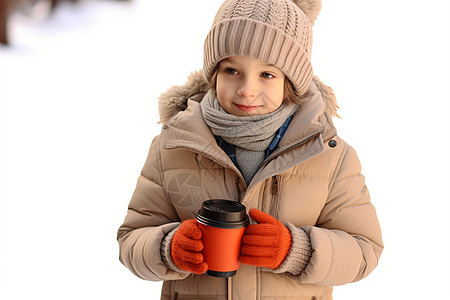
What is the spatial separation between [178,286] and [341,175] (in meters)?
0.51

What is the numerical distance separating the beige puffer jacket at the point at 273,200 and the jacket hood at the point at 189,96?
0.07 metres

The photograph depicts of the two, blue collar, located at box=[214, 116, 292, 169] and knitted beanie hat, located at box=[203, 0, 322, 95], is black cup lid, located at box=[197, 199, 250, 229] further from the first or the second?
knitted beanie hat, located at box=[203, 0, 322, 95]

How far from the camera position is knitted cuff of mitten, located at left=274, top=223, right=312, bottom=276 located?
1.22 m

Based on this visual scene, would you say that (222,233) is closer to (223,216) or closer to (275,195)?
(223,216)

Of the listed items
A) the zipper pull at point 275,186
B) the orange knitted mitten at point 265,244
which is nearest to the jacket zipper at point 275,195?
the zipper pull at point 275,186

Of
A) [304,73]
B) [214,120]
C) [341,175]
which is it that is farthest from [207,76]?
[341,175]

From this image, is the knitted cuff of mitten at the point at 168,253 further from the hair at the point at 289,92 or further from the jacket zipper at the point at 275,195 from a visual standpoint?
the hair at the point at 289,92

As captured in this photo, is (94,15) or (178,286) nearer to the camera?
(178,286)

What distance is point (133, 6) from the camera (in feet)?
9.91

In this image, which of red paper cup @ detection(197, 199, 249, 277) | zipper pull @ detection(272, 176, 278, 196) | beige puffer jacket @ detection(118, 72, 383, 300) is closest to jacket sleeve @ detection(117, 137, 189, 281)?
beige puffer jacket @ detection(118, 72, 383, 300)

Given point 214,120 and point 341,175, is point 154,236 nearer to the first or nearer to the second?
point 214,120

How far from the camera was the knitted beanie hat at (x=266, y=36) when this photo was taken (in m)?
1.24

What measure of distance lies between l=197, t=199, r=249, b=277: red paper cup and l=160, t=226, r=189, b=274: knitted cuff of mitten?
100mm

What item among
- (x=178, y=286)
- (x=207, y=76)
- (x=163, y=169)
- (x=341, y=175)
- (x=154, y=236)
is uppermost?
(x=207, y=76)
